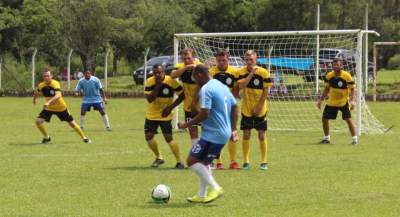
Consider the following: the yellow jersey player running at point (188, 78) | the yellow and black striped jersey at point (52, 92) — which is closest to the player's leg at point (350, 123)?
the yellow jersey player running at point (188, 78)

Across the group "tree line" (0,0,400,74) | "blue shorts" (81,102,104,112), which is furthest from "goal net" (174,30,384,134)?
"tree line" (0,0,400,74)

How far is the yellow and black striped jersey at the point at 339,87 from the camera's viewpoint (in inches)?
734

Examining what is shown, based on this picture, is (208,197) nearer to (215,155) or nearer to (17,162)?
(215,155)

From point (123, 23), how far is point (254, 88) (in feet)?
107

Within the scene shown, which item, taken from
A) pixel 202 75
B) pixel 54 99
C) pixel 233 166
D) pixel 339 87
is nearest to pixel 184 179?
pixel 233 166

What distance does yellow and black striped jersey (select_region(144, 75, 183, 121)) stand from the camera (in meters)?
13.9

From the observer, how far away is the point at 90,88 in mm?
23531

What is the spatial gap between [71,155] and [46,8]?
35.7m

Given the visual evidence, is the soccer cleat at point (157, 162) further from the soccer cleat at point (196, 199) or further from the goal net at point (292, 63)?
the goal net at point (292, 63)

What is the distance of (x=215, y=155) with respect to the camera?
33.6 feet

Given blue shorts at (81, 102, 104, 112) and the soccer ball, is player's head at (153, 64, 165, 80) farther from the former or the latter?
blue shorts at (81, 102, 104, 112)

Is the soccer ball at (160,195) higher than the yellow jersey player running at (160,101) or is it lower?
lower

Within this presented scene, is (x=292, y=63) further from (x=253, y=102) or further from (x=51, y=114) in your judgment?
(x=253, y=102)

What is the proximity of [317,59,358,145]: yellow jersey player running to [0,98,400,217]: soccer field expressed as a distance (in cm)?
55
